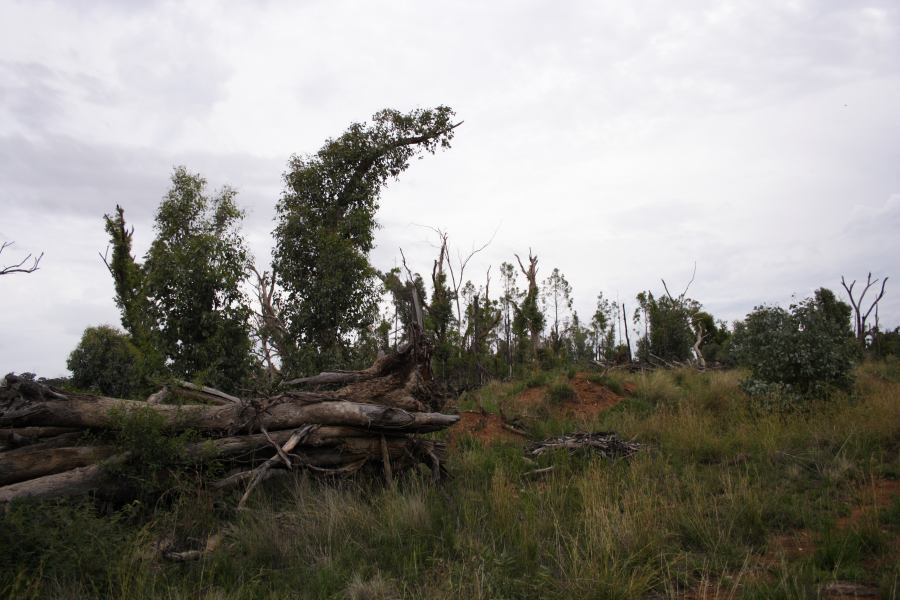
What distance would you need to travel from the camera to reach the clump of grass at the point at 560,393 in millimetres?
14911

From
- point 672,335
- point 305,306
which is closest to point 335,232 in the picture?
point 305,306

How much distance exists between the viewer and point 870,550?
479cm

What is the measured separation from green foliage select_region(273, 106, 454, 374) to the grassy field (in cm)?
903

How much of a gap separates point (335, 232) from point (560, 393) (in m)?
8.29

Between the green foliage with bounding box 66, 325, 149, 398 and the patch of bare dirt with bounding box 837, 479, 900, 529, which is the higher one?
the green foliage with bounding box 66, 325, 149, 398

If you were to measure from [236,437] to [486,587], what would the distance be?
13.1 feet

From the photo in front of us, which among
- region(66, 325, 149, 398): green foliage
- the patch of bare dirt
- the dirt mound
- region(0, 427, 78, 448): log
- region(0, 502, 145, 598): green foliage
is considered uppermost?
region(66, 325, 149, 398): green foliage

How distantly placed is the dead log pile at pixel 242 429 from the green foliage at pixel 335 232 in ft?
26.9

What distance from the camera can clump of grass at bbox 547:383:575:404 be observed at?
14911 mm

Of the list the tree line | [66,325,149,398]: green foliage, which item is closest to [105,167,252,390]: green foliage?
the tree line

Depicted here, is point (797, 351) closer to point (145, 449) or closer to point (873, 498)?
point (873, 498)

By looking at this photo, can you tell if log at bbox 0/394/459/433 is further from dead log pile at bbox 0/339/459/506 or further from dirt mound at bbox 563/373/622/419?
dirt mound at bbox 563/373/622/419

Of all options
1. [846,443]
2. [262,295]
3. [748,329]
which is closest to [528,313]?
[262,295]

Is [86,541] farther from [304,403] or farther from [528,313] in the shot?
[528,313]
